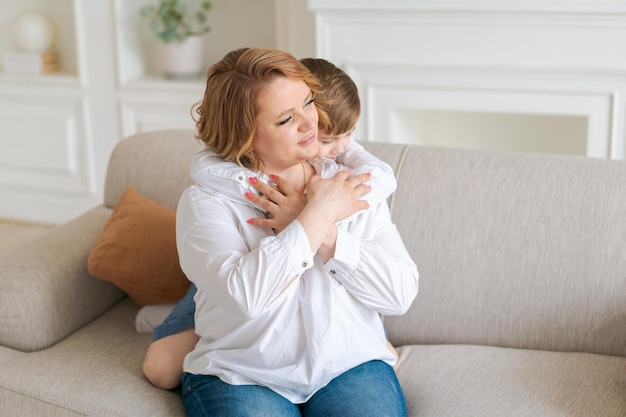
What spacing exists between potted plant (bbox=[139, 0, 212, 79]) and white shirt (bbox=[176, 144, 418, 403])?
2.39 metres

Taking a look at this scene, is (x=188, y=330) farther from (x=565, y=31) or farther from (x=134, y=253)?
(x=565, y=31)

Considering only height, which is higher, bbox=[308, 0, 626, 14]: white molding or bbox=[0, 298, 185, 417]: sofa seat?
bbox=[308, 0, 626, 14]: white molding

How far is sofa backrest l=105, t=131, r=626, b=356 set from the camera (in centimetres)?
196

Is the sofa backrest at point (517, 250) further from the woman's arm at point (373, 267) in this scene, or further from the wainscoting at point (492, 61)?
the wainscoting at point (492, 61)

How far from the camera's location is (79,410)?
1.80m

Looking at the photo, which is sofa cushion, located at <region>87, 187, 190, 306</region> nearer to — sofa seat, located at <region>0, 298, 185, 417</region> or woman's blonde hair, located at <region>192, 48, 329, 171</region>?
sofa seat, located at <region>0, 298, 185, 417</region>

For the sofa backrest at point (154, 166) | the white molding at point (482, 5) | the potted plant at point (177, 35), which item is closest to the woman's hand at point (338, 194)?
the sofa backrest at point (154, 166)

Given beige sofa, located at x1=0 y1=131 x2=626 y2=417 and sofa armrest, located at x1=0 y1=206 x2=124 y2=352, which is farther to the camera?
sofa armrest, located at x1=0 y1=206 x2=124 y2=352

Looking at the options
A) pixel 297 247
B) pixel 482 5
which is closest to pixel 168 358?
pixel 297 247

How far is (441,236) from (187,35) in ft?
7.64

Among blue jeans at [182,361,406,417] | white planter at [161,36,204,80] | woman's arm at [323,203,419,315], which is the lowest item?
blue jeans at [182,361,406,417]

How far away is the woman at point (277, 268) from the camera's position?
1.63 meters

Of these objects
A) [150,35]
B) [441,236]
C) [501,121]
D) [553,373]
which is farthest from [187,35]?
[553,373]

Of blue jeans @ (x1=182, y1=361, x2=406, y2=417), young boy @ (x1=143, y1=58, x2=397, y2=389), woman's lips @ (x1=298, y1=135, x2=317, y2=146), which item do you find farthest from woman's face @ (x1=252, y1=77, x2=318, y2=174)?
blue jeans @ (x1=182, y1=361, x2=406, y2=417)
